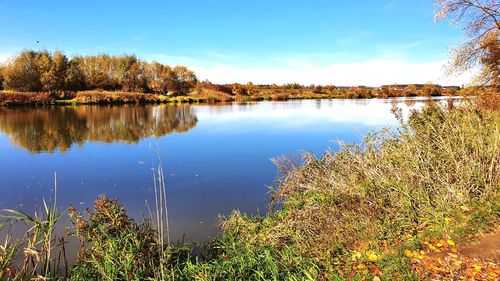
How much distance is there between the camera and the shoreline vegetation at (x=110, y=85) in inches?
1816

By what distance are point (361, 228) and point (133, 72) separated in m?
61.0

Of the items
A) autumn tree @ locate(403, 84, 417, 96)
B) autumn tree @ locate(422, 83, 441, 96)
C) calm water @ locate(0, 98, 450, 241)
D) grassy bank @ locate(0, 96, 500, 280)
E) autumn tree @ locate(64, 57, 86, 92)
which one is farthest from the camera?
autumn tree @ locate(403, 84, 417, 96)

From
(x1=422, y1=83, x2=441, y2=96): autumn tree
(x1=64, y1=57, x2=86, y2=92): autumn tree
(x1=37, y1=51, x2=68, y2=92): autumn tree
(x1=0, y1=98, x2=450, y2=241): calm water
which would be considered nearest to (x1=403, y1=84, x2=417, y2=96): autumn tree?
(x1=422, y1=83, x2=441, y2=96): autumn tree

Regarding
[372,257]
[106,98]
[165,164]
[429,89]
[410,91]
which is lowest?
[165,164]

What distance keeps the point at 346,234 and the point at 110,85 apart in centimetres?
6057

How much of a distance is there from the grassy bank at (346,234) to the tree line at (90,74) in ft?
169

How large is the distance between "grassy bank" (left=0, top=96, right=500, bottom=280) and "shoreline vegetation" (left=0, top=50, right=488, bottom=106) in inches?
1313

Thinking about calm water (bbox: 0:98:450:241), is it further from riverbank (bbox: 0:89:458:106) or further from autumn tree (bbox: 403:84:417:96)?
autumn tree (bbox: 403:84:417:96)

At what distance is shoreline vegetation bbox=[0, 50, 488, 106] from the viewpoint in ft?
151

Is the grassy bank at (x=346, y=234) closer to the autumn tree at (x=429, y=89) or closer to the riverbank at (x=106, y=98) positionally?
the autumn tree at (x=429, y=89)

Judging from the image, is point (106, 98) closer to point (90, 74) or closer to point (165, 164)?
point (90, 74)

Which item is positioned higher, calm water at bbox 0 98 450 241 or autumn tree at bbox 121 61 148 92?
autumn tree at bbox 121 61 148 92

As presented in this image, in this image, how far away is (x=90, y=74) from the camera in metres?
57.3

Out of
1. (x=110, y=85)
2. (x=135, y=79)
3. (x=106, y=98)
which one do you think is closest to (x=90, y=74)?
(x=110, y=85)
